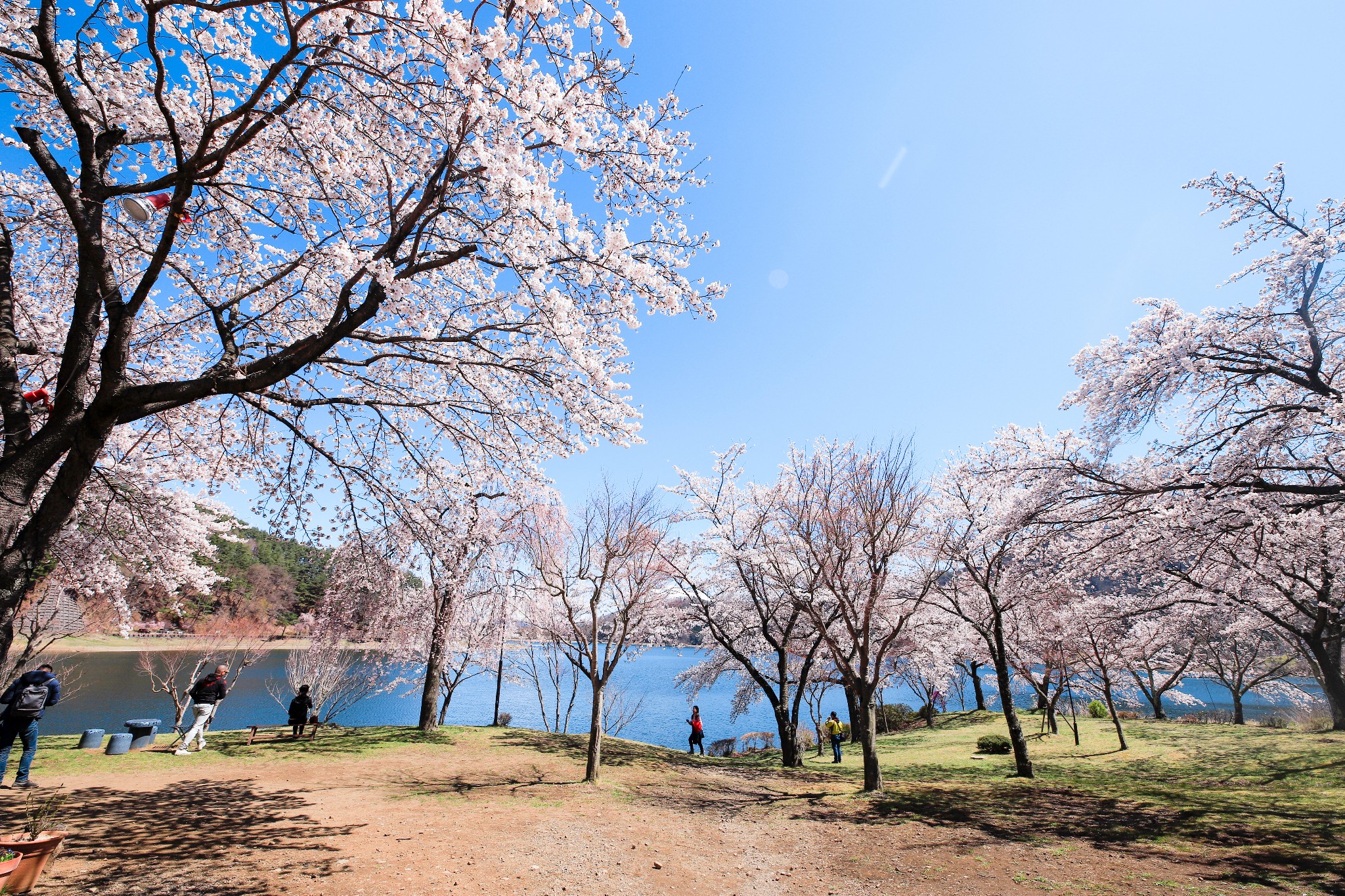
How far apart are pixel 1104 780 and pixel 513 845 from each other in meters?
12.7

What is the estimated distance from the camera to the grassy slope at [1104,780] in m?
6.81

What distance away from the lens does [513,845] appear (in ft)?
21.7

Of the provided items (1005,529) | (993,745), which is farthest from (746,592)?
(1005,529)

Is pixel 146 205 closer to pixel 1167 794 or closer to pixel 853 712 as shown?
pixel 1167 794

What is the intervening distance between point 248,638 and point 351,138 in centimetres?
2709

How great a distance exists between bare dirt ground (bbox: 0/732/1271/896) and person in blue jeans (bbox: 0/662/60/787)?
2.43ft

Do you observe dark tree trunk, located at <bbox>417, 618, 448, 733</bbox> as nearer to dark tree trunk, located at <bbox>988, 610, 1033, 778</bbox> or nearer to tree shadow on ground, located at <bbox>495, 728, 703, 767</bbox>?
tree shadow on ground, located at <bbox>495, 728, 703, 767</bbox>

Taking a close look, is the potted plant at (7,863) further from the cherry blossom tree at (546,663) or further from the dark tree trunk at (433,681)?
the cherry blossom tree at (546,663)

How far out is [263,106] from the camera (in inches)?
226

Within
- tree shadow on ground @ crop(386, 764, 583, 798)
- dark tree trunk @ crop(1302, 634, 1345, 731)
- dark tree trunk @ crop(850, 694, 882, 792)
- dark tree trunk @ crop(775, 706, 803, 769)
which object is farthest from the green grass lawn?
tree shadow on ground @ crop(386, 764, 583, 798)

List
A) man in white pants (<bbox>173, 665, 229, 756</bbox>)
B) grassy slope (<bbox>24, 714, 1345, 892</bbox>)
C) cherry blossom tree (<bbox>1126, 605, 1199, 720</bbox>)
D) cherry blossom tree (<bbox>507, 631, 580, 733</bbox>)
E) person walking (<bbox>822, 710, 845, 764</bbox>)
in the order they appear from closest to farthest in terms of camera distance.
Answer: grassy slope (<bbox>24, 714, 1345, 892</bbox>), man in white pants (<bbox>173, 665, 229, 756</bbox>), person walking (<bbox>822, 710, 845, 764</bbox>), cherry blossom tree (<bbox>1126, 605, 1199, 720</bbox>), cherry blossom tree (<bbox>507, 631, 580, 733</bbox>)

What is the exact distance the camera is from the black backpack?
305 inches

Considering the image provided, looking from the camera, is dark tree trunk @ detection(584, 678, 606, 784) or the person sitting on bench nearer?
dark tree trunk @ detection(584, 678, 606, 784)

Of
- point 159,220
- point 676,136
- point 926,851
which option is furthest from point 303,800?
point 676,136
